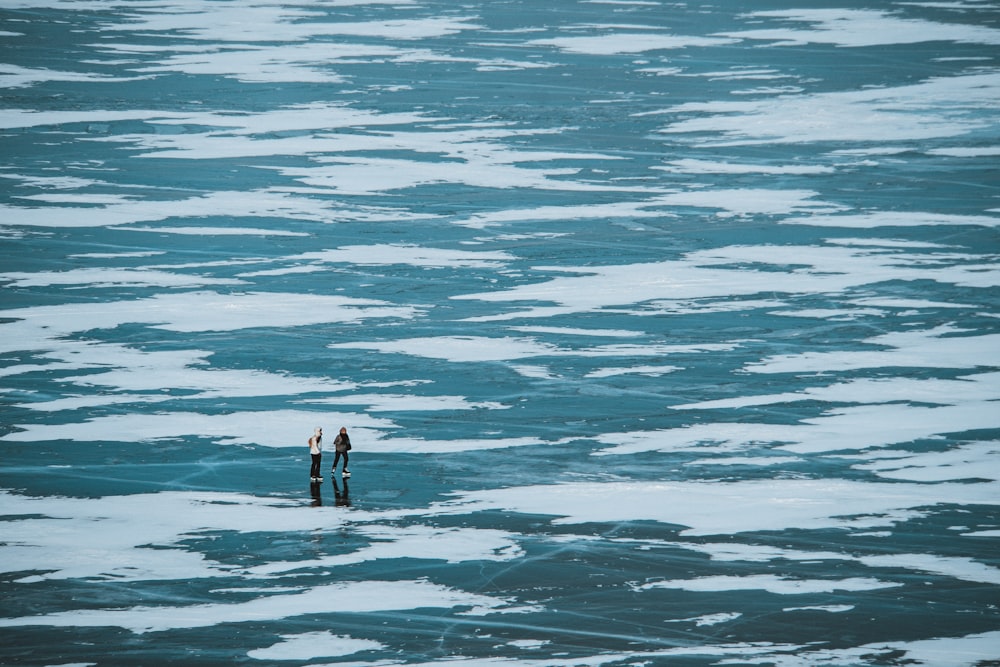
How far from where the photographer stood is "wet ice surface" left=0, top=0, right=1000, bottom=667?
10.1 meters

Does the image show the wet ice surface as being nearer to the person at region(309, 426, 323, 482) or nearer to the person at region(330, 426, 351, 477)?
the person at region(309, 426, 323, 482)

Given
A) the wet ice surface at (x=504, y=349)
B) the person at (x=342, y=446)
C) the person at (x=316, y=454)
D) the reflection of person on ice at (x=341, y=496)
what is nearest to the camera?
the wet ice surface at (x=504, y=349)

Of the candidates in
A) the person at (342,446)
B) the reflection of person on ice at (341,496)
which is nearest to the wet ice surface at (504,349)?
the reflection of person on ice at (341,496)

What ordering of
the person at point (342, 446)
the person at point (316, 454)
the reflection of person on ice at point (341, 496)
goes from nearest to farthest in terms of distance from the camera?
the reflection of person on ice at point (341, 496)
the person at point (316, 454)
the person at point (342, 446)

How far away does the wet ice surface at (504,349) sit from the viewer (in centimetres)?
1011

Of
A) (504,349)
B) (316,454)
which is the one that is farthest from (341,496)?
(504,349)

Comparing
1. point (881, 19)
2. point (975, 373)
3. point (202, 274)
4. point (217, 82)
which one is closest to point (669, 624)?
point (975, 373)

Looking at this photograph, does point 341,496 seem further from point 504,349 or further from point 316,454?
point 504,349

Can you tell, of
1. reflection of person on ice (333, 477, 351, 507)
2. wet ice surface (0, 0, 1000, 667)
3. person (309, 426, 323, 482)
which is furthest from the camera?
person (309, 426, 323, 482)

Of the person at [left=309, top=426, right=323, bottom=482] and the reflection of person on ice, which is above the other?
the person at [left=309, top=426, right=323, bottom=482]

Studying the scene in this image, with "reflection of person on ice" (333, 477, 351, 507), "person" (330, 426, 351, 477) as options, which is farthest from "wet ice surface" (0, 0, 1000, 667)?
"person" (330, 426, 351, 477)

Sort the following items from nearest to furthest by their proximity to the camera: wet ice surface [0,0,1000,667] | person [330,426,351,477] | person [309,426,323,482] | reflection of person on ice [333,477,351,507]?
wet ice surface [0,0,1000,667], reflection of person on ice [333,477,351,507], person [309,426,323,482], person [330,426,351,477]

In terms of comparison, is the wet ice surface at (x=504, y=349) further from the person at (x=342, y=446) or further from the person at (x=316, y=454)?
the person at (x=342, y=446)

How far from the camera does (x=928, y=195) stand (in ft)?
73.2
